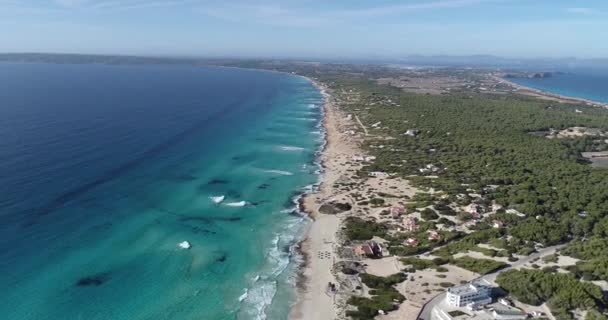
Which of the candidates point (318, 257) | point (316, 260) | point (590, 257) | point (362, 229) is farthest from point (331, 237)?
point (590, 257)

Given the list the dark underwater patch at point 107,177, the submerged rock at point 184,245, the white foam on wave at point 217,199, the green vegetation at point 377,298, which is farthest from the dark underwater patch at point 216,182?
the green vegetation at point 377,298

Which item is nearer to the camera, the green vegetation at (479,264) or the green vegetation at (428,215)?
the green vegetation at (479,264)

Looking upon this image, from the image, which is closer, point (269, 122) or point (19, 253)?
point (19, 253)

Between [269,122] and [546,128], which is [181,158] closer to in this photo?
[269,122]

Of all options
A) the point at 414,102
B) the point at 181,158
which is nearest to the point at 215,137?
the point at 181,158

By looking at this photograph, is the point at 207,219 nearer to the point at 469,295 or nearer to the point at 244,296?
the point at 244,296

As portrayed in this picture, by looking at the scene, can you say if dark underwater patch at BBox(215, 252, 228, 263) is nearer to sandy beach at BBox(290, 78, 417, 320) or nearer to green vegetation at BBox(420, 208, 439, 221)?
sandy beach at BBox(290, 78, 417, 320)

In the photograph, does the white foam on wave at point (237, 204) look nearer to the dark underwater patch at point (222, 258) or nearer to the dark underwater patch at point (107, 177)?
the dark underwater patch at point (222, 258)
